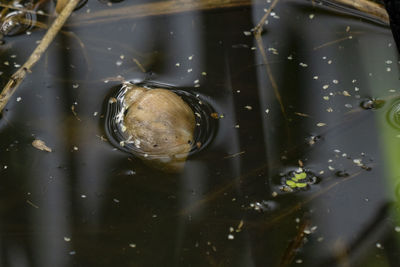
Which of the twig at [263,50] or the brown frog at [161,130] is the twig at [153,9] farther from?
the brown frog at [161,130]

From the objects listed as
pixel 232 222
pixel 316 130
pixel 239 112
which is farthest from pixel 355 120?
pixel 232 222

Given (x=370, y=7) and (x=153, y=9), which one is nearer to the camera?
(x=370, y=7)

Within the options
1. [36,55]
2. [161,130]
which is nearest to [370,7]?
[161,130]

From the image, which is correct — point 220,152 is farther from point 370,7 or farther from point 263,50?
point 370,7

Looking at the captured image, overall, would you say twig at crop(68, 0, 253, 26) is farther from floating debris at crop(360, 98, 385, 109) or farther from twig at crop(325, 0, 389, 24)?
floating debris at crop(360, 98, 385, 109)

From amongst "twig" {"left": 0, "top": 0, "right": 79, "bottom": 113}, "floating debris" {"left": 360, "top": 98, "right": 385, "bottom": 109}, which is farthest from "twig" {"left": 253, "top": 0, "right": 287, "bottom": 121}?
"twig" {"left": 0, "top": 0, "right": 79, "bottom": 113}
